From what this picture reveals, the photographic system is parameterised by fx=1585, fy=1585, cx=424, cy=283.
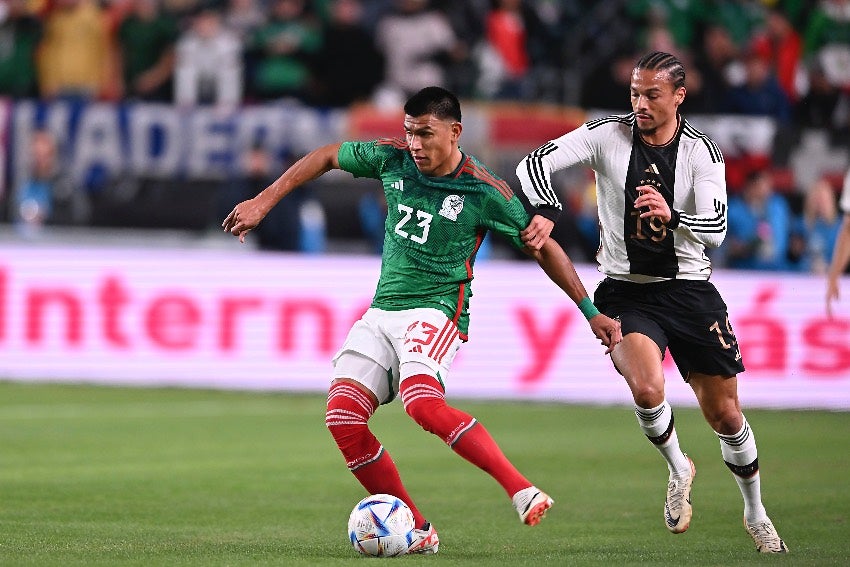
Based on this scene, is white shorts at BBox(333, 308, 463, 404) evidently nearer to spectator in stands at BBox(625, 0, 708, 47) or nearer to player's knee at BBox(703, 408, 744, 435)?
player's knee at BBox(703, 408, 744, 435)

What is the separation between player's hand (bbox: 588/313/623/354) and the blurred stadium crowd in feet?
33.3

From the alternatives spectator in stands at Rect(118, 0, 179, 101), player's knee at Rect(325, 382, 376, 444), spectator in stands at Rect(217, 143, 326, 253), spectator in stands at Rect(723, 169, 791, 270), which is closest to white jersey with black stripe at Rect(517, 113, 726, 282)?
player's knee at Rect(325, 382, 376, 444)

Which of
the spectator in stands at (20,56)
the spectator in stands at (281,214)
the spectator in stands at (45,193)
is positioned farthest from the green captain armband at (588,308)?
the spectator in stands at (20,56)

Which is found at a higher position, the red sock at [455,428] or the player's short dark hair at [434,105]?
the player's short dark hair at [434,105]

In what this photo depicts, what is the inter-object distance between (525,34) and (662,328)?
12.2 meters

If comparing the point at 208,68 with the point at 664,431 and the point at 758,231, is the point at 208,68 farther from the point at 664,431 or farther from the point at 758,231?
the point at 664,431

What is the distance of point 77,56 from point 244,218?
1273 cm

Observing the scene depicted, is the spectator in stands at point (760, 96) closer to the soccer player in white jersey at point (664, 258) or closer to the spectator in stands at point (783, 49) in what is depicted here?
the spectator in stands at point (783, 49)

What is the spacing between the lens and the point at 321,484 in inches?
411

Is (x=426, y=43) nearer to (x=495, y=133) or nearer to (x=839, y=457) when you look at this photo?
(x=495, y=133)

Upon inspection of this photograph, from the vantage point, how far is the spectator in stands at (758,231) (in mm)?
16359

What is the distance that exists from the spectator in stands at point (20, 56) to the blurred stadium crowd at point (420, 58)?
2 centimetres

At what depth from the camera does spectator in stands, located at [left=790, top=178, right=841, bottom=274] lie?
16.2 metres

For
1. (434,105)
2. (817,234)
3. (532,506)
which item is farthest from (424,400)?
(817,234)
